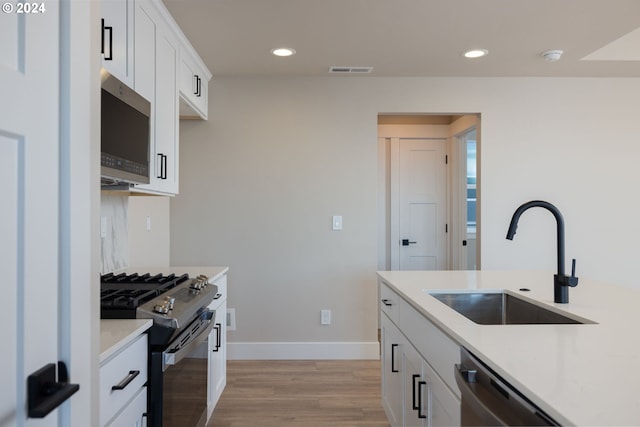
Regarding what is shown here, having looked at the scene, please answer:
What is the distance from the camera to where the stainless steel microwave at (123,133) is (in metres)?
1.63

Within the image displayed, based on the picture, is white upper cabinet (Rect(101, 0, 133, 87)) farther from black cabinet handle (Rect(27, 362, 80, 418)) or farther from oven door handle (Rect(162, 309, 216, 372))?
black cabinet handle (Rect(27, 362, 80, 418))

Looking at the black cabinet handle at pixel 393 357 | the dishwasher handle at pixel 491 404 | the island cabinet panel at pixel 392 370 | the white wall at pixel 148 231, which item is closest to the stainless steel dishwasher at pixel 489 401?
the dishwasher handle at pixel 491 404

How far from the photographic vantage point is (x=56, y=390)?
0.81 meters

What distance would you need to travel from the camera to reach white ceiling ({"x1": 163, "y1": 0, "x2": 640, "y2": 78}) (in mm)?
2398

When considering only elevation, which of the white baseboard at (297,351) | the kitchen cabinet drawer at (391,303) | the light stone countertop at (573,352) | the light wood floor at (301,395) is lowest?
the light wood floor at (301,395)

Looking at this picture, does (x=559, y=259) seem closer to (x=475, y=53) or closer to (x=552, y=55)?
(x=475, y=53)

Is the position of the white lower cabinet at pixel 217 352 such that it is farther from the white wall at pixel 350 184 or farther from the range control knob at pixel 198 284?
the white wall at pixel 350 184

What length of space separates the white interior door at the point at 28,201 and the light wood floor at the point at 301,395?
6.74 ft

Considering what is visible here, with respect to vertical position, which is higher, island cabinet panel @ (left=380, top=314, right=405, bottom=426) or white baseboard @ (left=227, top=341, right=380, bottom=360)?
island cabinet panel @ (left=380, top=314, right=405, bottom=426)

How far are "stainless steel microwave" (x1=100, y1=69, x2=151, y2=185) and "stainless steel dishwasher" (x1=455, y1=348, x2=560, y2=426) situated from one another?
1.44m

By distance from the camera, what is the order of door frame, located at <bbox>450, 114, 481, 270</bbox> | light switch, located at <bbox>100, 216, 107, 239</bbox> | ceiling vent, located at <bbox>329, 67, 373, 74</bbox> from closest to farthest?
light switch, located at <bbox>100, 216, 107, 239</bbox> → ceiling vent, located at <bbox>329, 67, 373, 74</bbox> → door frame, located at <bbox>450, 114, 481, 270</bbox>

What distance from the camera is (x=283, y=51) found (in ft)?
10.1

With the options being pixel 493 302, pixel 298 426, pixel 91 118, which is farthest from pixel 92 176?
pixel 298 426

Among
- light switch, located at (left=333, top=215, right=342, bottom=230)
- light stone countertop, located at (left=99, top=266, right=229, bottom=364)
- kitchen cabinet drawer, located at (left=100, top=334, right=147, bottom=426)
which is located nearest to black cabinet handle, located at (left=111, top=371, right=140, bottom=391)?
kitchen cabinet drawer, located at (left=100, top=334, right=147, bottom=426)
